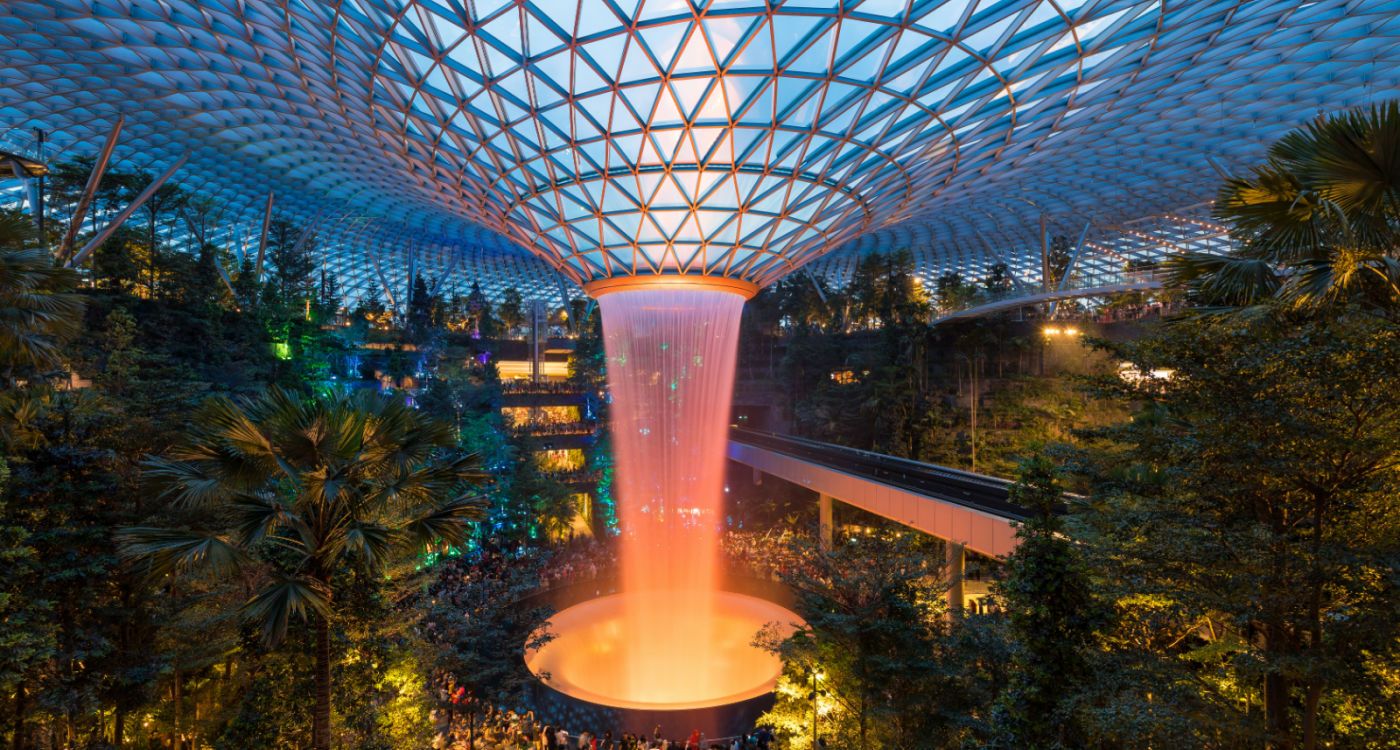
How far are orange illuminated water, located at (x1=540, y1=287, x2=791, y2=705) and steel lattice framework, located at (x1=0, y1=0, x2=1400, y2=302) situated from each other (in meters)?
2.85

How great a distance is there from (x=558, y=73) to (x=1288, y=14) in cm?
2301

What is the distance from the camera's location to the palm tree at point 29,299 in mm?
8852

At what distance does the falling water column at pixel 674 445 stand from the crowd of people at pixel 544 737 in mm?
7234

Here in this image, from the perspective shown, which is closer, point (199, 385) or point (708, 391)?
point (199, 385)

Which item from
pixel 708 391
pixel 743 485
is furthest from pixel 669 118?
pixel 743 485

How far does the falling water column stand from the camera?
91.7 ft

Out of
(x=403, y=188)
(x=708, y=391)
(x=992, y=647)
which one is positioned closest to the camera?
(x=992, y=647)

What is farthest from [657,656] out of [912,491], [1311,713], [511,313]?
[511,313]

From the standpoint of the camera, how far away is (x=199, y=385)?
2116 centimetres

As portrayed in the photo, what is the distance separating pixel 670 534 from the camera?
3127cm

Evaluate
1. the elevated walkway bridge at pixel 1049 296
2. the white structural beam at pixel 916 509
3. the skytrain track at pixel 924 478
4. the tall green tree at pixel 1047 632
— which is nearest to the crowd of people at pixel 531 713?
the white structural beam at pixel 916 509

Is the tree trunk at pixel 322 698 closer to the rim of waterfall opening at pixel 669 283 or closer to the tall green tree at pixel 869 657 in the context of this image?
the tall green tree at pixel 869 657

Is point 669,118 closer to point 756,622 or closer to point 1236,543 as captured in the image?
point 1236,543

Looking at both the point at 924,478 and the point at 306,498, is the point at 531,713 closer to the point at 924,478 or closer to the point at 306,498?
the point at 306,498
